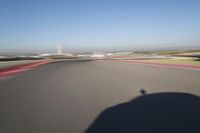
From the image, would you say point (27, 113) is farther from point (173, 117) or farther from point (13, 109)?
point (173, 117)

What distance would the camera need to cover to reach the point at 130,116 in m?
4.19

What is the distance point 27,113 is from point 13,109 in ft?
2.00

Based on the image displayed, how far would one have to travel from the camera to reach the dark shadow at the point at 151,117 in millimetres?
3502

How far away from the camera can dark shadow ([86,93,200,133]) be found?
3502mm

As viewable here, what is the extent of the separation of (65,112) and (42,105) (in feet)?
3.50

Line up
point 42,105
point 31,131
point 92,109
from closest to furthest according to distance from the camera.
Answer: point 31,131 < point 92,109 < point 42,105

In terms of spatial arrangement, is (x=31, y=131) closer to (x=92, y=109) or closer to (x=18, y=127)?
(x=18, y=127)

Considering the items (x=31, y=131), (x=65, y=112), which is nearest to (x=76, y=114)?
(x=65, y=112)

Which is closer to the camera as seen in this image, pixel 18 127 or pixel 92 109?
pixel 18 127

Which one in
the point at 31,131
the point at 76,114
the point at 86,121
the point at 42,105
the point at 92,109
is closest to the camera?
the point at 31,131

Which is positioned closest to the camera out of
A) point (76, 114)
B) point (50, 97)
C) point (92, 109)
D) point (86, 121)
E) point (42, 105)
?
point (86, 121)

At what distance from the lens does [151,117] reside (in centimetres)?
410

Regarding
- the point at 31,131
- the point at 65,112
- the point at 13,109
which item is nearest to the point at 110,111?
the point at 65,112

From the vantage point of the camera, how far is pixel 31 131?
352cm
